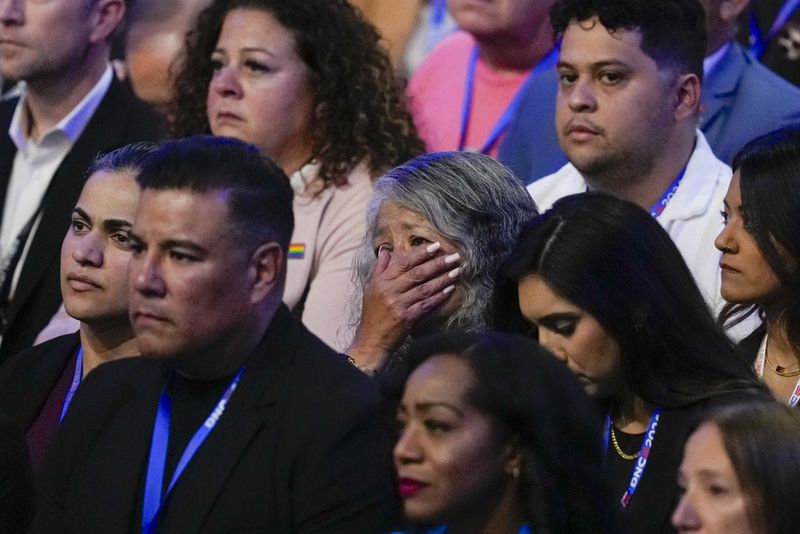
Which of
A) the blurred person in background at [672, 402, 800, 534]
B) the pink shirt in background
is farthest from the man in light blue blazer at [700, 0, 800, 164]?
the blurred person in background at [672, 402, 800, 534]

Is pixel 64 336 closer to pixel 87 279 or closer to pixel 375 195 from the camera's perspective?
pixel 87 279

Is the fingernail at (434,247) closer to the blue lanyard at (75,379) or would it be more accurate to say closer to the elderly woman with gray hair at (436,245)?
the elderly woman with gray hair at (436,245)

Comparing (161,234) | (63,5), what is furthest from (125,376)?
(63,5)

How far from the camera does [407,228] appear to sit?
4598 mm

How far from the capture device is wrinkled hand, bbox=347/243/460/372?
14.9 ft

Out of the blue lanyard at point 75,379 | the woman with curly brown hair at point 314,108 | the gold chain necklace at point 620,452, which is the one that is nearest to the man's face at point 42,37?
the woman with curly brown hair at point 314,108

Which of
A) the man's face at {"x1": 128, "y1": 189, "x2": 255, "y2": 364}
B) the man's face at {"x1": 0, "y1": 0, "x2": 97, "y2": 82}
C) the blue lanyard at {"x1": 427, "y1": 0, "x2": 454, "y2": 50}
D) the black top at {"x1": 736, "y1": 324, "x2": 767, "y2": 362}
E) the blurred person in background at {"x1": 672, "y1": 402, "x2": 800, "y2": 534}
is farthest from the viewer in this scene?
the blue lanyard at {"x1": 427, "y1": 0, "x2": 454, "y2": 50}

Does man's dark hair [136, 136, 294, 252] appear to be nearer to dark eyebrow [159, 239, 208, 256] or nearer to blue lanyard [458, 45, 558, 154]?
dark eyebrow [159, 239, 208, 256]

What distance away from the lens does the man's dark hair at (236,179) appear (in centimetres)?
380

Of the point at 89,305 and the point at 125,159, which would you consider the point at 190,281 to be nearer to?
the point at 89,305

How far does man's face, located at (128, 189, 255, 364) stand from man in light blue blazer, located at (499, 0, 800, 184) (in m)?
2.07

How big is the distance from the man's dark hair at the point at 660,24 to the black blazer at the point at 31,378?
1.80 metres

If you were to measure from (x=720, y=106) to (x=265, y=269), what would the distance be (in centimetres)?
218

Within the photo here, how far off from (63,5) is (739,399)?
3253mm
